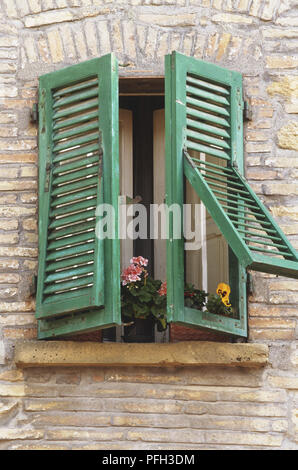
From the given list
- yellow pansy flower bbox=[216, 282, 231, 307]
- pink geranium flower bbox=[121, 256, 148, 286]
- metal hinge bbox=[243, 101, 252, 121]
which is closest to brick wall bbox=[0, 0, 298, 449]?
metal hinge bbox=[243, 101, 252, 121]

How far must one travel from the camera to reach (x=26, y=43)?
287 inches

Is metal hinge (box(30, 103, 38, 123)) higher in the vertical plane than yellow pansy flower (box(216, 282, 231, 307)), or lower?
higher

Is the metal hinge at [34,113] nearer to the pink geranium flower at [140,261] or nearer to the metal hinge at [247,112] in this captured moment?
the pink geranium flower at [140,261]

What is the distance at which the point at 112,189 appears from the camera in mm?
6613

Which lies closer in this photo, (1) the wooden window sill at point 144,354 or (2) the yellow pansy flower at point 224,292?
(1) the wooden window sill at point 144,354

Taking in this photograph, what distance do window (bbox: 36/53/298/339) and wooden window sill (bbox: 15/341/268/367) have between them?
10 cm

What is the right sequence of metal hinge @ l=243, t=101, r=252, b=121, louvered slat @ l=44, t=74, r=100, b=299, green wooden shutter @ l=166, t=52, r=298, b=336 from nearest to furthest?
green wooden shutter @ l=166, t=52, r=298, b=336, louvered slat @ l=44, t=74, r=100, b=299, metal hinge @ l=243, t=101, r=252, b=121

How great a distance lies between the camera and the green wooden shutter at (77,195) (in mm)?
6516

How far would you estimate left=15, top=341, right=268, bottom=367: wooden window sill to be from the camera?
22.0 feet

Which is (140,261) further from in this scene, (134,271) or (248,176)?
(248,176)

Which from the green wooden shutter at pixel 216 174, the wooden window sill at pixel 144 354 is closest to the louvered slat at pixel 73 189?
the wooden window sill at pixel 144 354

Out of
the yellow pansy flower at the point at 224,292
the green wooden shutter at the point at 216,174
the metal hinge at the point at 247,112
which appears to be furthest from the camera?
the metal hinge at the point at 247,112

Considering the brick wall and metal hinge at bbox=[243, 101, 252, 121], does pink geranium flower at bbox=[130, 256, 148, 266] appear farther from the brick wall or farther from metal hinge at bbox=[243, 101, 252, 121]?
metal hinge at bbox=[243, 101, 252, 121]

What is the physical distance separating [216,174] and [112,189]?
0.63m
